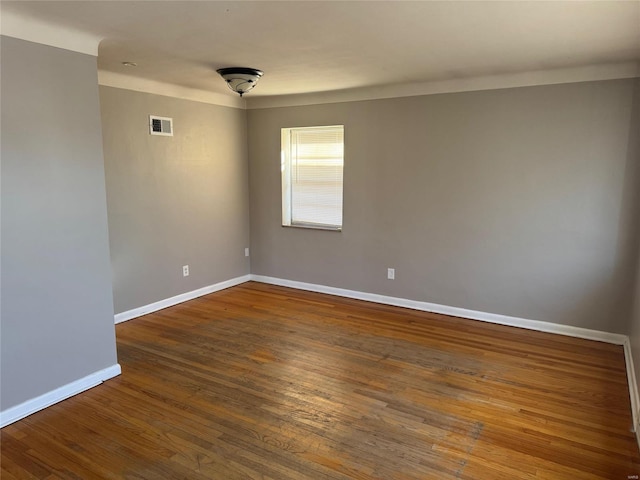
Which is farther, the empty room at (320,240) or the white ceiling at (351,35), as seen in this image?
the empty room at (320,240)

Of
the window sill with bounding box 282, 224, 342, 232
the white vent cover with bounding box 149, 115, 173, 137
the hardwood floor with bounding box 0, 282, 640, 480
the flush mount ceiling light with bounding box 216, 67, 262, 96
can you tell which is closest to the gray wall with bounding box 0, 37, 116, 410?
the hardwood floor with bounding box 0, 282, 640, 480

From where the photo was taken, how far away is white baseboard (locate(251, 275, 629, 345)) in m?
3.76

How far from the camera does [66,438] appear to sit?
7.86 ft

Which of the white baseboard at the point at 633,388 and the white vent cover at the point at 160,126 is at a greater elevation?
the white vent cover at the point at 160,126

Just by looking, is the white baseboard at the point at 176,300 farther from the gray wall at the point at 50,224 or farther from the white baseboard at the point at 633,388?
the white baseboard at the point at 633,388

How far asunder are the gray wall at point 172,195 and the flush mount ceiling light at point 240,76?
3.34ft

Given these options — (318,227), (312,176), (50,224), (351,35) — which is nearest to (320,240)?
(318,227)

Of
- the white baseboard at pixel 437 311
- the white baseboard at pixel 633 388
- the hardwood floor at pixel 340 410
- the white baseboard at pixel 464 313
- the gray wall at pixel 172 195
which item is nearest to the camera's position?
the hardwood floor at pixel 340 410

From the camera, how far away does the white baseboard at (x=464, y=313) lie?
12.3 feet

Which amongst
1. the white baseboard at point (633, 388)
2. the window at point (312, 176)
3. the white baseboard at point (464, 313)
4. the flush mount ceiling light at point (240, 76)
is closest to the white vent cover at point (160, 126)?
the flush mount ceiling light at point (240, 76)

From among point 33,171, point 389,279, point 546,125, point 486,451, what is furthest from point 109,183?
point 546,125

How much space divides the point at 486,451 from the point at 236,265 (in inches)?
150

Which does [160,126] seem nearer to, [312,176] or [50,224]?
[312,176]

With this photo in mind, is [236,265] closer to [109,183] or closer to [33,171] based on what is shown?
[109,183]
